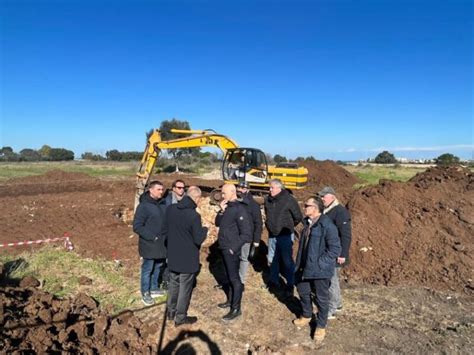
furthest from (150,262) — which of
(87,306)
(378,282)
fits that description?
(378,282)

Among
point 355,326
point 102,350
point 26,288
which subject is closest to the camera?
point 102,350

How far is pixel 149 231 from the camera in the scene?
5.42 m

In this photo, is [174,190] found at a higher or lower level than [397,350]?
higher

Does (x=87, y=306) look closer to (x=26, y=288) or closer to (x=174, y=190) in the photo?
(x=26, y=288)

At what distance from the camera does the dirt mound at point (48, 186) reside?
19.5m

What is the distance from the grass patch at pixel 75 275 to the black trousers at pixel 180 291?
105cm

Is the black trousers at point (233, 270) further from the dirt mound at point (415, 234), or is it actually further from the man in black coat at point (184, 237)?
the dirt mound at point (415, 234)

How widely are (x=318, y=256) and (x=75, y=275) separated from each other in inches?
187

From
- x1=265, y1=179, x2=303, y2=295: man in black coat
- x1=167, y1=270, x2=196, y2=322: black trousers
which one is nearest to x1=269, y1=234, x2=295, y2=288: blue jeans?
x1=265, y1=179, x2=303, y2=295: man in black coat

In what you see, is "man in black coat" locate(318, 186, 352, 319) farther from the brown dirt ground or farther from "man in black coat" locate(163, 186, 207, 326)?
"man in black coat" locate(163, 186, 207, 326)

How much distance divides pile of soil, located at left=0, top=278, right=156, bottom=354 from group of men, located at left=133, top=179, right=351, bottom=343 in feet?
2.13

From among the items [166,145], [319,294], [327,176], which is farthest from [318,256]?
[327,176]

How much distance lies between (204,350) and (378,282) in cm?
400

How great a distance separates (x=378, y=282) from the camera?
7.08 metres
